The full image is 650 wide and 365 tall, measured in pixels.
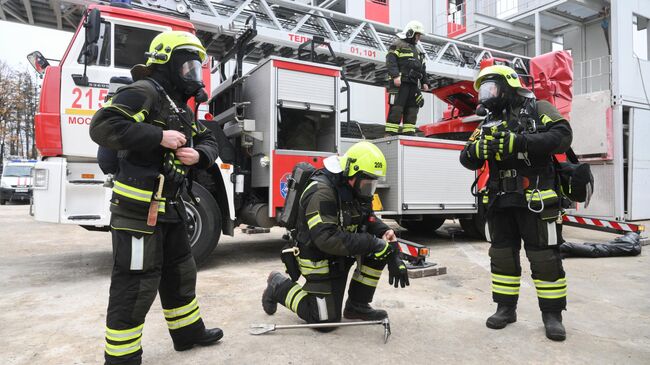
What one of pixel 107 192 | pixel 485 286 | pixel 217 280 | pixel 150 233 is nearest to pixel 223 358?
pixel 150 233

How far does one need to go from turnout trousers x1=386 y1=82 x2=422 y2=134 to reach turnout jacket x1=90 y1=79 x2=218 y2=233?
4.23m

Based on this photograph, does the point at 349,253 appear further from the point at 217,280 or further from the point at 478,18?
the point at 478,18

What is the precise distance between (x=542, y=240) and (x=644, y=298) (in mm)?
1749

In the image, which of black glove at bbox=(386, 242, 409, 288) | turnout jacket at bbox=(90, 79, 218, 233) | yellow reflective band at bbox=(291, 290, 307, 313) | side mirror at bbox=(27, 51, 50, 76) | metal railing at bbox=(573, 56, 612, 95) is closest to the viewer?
turnout jacket at bbox=(90, 79, 218, 233)

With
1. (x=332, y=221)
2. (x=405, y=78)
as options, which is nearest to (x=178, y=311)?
(x=332, y=221)

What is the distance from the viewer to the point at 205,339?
254cm

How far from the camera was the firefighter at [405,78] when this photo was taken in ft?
19.6

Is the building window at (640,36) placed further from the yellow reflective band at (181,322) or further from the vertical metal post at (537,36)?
the yellow reflective band at (181,322)

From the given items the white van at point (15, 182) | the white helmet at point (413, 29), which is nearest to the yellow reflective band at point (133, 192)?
the white helmet at point (413, 29)

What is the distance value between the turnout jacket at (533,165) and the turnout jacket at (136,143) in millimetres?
2165

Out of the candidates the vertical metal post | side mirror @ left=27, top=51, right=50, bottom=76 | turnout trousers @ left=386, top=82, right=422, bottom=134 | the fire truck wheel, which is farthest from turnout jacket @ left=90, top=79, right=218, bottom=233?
the vertical metal post

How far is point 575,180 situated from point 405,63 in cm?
349

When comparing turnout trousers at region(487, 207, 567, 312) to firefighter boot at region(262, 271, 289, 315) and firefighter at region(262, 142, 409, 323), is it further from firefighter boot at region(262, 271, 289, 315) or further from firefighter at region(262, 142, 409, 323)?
firefighter boot at region(262, 271, 289, 315)

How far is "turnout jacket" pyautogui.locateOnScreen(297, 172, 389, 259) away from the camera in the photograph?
2.67 meters
